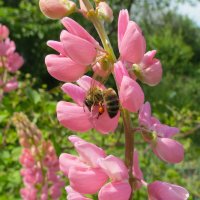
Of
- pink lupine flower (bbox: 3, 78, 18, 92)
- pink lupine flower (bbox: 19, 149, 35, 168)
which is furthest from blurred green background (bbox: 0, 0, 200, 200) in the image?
pink lupine flower (bbox: 19, 149, 35, 168)

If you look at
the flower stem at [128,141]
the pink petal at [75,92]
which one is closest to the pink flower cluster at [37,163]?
the pink petal at [75,92]

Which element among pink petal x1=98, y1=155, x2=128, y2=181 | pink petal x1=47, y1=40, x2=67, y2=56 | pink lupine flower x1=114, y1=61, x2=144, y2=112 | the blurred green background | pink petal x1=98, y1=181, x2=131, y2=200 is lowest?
the blurred green background

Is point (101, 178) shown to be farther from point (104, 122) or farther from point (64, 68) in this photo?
point (64, 68)

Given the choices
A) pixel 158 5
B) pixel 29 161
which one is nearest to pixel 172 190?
pixel 29 161

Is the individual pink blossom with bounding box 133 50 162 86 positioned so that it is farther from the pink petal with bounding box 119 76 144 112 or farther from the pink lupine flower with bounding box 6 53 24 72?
the pink lupine flower with bounding box 6 53 24 72

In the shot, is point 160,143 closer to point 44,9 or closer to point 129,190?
point 129,190

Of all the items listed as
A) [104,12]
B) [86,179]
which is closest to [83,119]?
[86,179]
